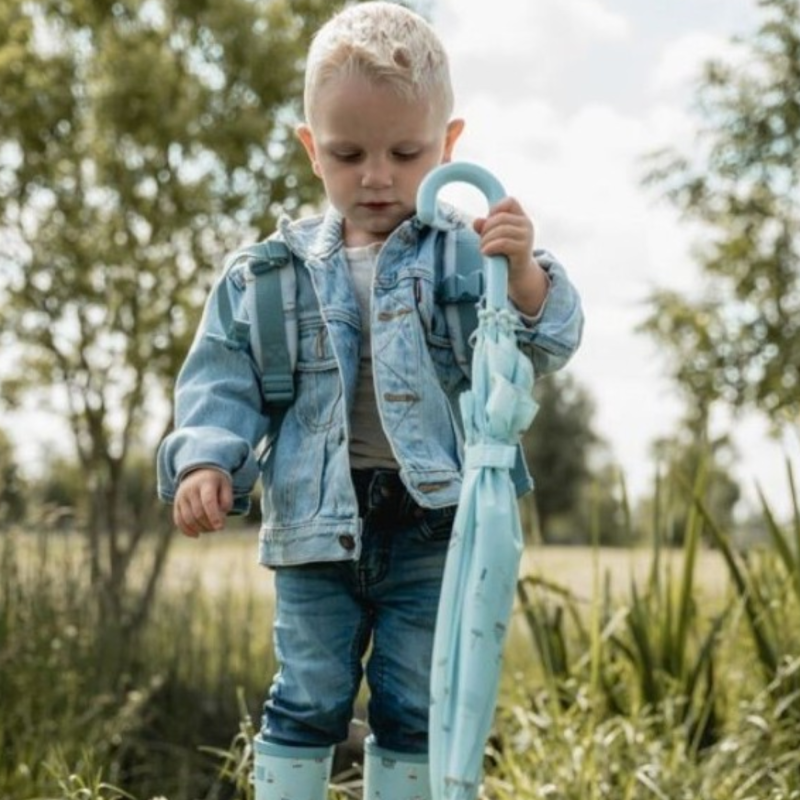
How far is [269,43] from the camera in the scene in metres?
7.88

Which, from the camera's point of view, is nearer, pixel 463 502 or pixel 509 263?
pixel 463 502

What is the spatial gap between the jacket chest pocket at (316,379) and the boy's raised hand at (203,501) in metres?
0.18

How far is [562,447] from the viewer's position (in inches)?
1711

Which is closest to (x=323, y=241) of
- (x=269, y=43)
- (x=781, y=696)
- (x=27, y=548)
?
(x=781, y=696)

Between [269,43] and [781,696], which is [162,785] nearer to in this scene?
[781,696]

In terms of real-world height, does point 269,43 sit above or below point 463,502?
above

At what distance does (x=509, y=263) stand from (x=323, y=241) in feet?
1.30

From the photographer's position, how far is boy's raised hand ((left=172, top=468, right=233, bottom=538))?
2393mm

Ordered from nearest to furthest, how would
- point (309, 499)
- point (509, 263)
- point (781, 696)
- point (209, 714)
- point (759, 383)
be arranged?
point (509, 263) < point (309, 499) < point (781, 696) < point (209, 714) < point (759, 383)

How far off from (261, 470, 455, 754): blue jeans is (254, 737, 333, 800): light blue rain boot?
2 cm

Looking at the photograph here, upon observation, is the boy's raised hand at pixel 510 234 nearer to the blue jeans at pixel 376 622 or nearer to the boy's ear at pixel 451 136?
the boy's ear at pixel 451 136

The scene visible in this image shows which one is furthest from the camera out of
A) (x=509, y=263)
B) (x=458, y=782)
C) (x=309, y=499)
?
(x=309, y=499)

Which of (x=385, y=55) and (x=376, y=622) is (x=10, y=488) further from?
(x=385, y=55)

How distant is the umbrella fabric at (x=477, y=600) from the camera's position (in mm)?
2033
